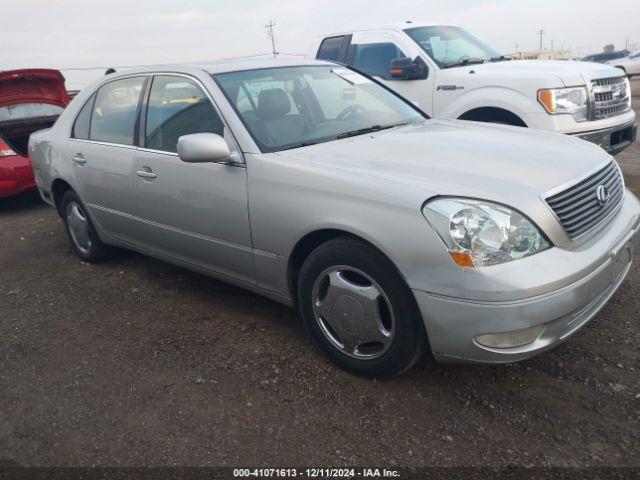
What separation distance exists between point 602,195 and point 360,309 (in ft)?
4.30

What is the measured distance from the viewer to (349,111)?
369 centimetres

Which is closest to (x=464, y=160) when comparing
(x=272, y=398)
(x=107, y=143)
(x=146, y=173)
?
(x=272, y=398)

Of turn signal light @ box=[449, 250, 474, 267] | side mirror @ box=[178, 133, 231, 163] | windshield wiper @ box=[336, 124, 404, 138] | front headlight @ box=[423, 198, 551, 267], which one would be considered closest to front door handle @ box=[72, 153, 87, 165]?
side mirror @ box=[178, 133, 231, 163]

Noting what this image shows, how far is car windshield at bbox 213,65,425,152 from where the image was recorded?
10.6 ft

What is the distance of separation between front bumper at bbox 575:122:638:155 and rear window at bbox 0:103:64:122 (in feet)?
21.7

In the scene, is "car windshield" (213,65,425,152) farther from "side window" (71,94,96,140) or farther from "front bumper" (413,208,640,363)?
"side window" (71,94,96,140)

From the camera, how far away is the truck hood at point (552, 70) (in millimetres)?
5305

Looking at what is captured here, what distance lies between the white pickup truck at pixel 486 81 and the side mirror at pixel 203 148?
8.88ft

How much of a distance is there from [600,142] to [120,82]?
4388 mm

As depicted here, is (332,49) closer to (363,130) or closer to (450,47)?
(450,47)

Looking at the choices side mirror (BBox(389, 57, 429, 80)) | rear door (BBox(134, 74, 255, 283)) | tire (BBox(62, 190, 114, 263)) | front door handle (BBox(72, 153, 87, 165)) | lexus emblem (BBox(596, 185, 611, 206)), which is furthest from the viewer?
side mirror (BBox(389, 57, 429, 80))

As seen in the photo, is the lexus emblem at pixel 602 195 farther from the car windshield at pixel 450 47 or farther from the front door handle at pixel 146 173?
the car windshield at pixel 450 47

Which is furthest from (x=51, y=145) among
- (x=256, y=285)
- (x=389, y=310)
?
(x=389, y=310)

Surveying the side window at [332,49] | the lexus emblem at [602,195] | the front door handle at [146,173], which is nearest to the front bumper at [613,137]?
the lexus emblem at [602,195]
